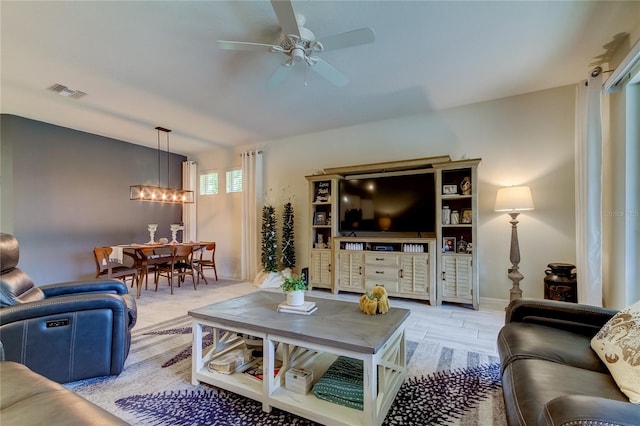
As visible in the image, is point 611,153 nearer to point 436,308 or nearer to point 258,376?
point 436,308

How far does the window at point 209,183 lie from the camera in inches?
268

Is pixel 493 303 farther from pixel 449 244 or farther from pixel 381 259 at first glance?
pixel 381 259

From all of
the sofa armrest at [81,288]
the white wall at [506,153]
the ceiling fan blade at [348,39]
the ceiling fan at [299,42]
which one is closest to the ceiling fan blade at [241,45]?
the ceiling fan at [299,42]

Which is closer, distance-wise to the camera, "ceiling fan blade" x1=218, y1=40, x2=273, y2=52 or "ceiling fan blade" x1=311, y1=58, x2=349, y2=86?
"ceiling fan blade" x1=218, y1=40, x2=273, y2=52

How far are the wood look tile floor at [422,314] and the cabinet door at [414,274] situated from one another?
8.6 inches

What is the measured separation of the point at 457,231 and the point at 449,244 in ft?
0.88

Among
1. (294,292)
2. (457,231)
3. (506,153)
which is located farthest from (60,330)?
(506,153)

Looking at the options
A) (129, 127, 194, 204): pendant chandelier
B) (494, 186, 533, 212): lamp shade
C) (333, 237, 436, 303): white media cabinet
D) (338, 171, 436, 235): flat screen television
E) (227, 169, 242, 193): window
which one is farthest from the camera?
(227, 169, 242, 193): window

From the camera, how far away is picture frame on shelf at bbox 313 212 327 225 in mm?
5162

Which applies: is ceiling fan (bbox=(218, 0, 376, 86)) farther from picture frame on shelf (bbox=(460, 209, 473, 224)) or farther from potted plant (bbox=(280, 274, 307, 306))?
picture frame on shelf (bbox=(460, 209, 473, 224))

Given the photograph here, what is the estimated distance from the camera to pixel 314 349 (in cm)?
165

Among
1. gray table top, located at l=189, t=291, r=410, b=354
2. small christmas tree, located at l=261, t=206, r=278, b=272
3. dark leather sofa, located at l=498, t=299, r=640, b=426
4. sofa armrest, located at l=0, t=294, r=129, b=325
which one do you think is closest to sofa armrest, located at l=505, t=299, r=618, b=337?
dark leather sofa, located at l=498, t=299, r=640, b=426

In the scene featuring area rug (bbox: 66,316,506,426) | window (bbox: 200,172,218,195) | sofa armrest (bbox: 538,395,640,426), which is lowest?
area rug (bbox: 66,316,506,426)

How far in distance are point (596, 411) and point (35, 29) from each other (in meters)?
4.24
